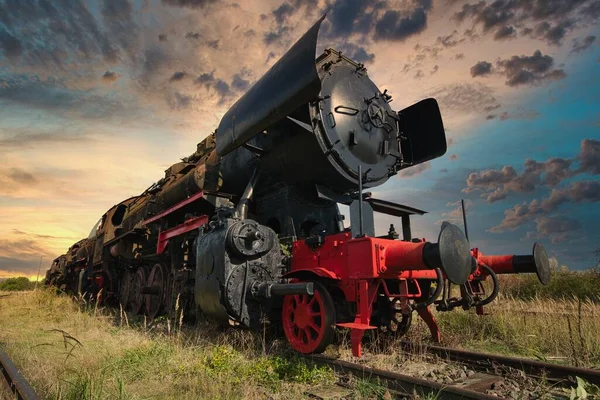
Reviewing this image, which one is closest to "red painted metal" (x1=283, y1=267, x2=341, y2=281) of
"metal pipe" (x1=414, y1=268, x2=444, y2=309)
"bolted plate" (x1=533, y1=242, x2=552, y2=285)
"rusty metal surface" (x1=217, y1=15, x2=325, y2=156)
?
"metal pipe" (x1=414, y1=268, x2=444, y2=309)

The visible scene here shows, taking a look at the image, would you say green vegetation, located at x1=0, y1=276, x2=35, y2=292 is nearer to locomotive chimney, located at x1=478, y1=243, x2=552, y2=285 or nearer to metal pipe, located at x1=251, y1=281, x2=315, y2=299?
metal pipe, located at x1=251, y1=281, x2=315, y2=299

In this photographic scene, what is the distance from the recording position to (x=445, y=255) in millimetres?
3666

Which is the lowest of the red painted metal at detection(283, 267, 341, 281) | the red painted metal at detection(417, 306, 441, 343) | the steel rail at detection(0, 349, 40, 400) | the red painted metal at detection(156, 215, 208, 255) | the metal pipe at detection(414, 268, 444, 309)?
the steel rail at detection(0, 349, 40, 400)

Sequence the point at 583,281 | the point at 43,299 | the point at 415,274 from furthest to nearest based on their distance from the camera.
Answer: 1. the point at 43,299
2. the point at 583,281
3. the point at 415,274

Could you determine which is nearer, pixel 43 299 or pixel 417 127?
pixel 417 127

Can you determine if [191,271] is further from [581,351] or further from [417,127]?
[581,351]

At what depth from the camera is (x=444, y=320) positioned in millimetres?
7086

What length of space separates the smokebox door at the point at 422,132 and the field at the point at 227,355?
2553 millimetres

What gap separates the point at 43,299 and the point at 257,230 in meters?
11.4

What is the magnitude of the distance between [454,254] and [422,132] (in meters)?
3.43

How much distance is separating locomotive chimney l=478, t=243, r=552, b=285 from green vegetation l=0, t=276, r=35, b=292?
36802 mm

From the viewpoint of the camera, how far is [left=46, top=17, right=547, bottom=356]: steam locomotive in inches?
172

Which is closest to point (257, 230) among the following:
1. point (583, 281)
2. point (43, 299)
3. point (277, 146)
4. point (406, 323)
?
point (277, 146)

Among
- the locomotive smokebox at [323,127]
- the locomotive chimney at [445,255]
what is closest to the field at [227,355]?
the locomotive chimney at [445,255]
